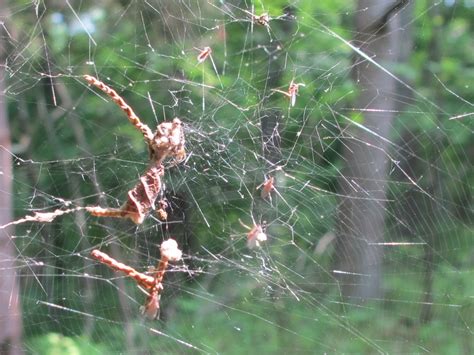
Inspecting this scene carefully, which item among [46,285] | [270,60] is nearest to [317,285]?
[270,60]

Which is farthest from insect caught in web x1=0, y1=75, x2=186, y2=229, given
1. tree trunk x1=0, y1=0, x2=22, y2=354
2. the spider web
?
tree trunk x1=0, y1=0, x2=22, y2=354

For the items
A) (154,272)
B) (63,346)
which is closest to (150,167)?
(154,272)

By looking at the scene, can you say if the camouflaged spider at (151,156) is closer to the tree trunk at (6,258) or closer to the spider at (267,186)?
the spider at (267,186)

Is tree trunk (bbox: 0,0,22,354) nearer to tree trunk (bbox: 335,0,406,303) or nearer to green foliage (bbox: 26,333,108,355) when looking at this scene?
green foliage (bbox: 26,333,108,355)

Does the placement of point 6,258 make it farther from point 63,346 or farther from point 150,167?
point 150,167

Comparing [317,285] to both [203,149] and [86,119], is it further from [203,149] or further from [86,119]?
[86,119]
